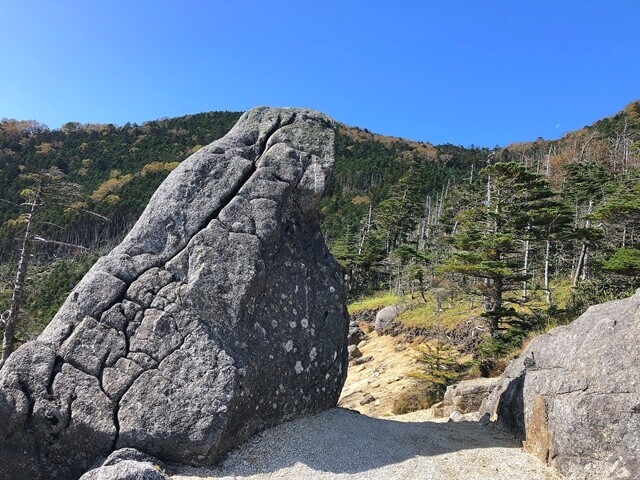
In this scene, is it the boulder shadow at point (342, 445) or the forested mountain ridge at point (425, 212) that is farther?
the forested mountain ridge at point (425, 212)

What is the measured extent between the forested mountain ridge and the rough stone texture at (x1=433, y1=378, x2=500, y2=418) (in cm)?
268

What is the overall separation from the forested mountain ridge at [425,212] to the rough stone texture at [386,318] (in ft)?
5.58

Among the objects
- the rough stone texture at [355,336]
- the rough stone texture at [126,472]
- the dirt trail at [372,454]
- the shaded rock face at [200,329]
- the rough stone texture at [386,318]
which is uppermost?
the shaded rock face at [200,329]

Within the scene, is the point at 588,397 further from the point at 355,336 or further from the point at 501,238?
the point at 355,336

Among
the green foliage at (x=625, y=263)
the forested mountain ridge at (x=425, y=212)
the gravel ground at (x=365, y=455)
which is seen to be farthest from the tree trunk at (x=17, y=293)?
the green foliage at (x=625, y=263)

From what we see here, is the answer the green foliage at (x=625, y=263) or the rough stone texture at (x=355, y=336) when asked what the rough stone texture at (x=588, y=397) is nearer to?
the green foliage at (x=625, y=263)

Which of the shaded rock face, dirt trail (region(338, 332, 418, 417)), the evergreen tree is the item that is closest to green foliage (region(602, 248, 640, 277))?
the evergreen tree

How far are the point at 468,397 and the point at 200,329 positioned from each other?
22.7 ft

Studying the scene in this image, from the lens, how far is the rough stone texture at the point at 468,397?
10.7 m

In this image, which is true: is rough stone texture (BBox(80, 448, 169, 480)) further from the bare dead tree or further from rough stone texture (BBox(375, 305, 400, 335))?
rough stone texture (BBox(375, 305, 400, 335))

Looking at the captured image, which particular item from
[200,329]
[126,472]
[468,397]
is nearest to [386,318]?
[468,397]

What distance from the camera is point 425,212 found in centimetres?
6056

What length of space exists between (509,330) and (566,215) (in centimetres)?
940

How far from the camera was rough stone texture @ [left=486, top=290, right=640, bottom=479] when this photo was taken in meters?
5.73
